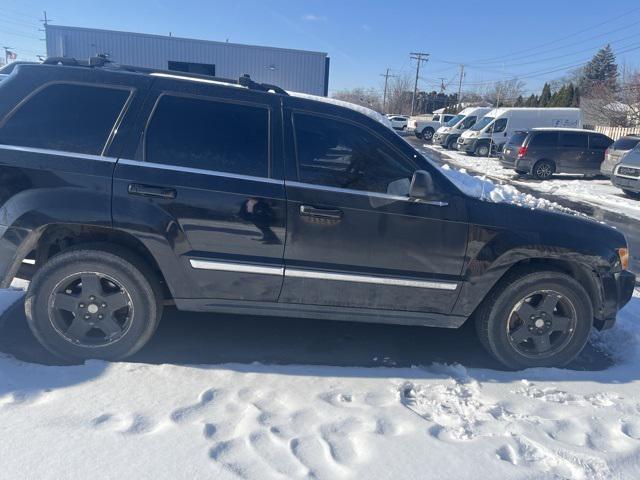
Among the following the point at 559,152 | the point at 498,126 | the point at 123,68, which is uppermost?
the point at 498,126

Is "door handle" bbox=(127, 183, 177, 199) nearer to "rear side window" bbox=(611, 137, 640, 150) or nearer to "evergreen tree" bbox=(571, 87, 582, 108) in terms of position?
"rear side window" bbox=(611, 137, 640, 150)

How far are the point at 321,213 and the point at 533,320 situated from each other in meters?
1.83

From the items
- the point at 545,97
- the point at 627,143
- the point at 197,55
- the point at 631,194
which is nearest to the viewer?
the point at 631,194

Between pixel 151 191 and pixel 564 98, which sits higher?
pixel 564 98

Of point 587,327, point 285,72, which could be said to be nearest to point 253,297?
point 587,327

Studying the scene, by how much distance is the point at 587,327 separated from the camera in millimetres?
3592

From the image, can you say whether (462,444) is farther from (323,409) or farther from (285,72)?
(285,72)

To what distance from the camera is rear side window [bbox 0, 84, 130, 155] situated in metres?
3.15

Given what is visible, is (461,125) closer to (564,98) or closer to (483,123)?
(483,123)

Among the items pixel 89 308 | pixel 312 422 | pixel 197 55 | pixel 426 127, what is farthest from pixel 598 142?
pixel 426 127

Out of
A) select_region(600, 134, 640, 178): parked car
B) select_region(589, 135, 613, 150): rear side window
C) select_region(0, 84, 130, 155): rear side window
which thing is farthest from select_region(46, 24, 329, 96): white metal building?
select_region(0, 84, 130, 155): rear side window

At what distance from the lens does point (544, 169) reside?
17797 mm

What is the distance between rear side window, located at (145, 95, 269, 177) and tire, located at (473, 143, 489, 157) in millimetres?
24525

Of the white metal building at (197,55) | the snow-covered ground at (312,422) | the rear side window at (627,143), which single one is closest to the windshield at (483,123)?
the white metal building at (197,55)
